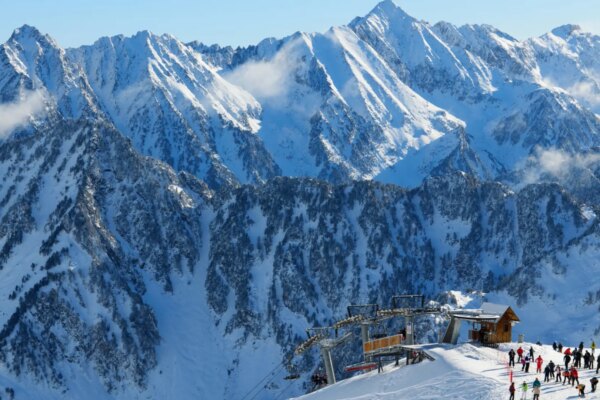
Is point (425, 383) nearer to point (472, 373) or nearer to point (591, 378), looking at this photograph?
point (472, 373)

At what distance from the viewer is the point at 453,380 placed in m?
106

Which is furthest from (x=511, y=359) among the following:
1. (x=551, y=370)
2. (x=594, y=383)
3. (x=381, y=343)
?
(x=381, y=343)

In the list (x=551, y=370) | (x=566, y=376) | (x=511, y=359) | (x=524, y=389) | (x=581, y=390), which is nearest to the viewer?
(x=524, y=389)

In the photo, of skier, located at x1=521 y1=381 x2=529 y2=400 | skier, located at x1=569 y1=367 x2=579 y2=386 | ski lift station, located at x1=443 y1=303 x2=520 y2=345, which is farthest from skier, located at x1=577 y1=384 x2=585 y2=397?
ski lift station, located at x1=443 y1=303 x2=520 y2=345

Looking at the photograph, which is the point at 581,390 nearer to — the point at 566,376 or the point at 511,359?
the point at 566,376

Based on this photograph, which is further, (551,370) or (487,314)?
(487,314)

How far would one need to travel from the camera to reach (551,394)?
326 ft

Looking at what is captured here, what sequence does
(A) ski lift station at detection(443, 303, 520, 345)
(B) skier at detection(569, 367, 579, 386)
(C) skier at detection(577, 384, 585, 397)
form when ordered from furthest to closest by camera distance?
(A) ski lift station at detection(443, 303, 520, 345)
(B) skier at detection(569, 367, 579, 386)
(C) skier at detection(577, 384, 585, 397)

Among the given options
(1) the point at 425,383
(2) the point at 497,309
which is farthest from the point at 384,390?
(2) the point at 497,309

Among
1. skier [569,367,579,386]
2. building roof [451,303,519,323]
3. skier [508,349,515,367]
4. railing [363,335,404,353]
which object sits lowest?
skier [569,367,579,386]

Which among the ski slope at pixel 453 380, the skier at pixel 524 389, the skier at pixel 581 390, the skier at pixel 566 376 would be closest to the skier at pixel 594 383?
the ski slope at pixel 453 380

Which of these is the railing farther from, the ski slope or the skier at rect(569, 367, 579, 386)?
the skier at rect(569, 367, 579, 386)

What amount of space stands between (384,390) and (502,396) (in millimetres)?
17225

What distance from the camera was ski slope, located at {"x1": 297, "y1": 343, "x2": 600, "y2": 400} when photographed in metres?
102
